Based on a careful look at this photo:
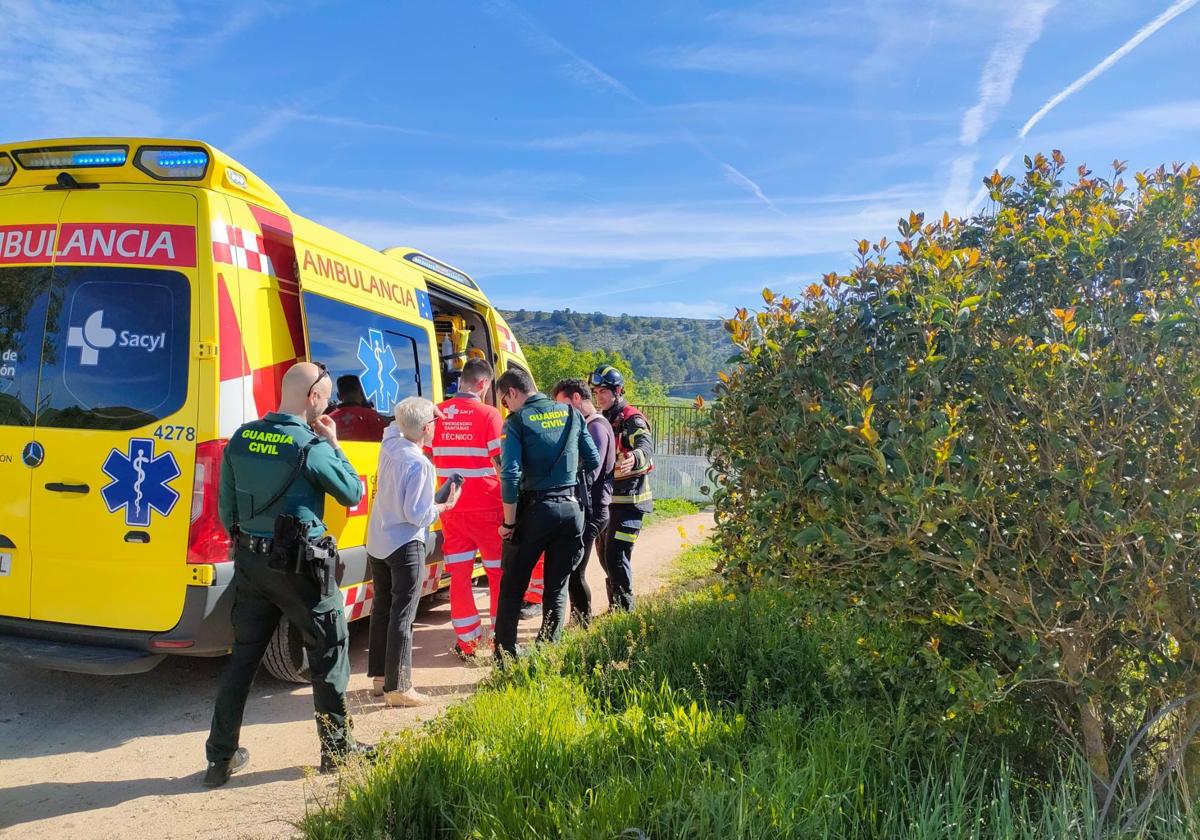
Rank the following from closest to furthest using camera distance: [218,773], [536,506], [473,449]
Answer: [218,773] → [536,506] → [473,449]

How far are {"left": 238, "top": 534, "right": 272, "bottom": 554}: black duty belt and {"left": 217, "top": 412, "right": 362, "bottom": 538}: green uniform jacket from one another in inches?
0.9

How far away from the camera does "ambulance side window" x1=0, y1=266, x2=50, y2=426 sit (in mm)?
4273

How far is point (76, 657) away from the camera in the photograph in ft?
13.1

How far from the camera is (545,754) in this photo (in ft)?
10.3

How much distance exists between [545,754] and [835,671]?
1320 millimetres

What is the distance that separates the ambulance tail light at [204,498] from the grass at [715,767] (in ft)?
4.69

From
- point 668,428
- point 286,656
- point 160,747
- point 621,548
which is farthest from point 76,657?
point 668,428

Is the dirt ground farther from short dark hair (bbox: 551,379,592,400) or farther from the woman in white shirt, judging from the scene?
short dark hair (bbox: 551,379,592,400)

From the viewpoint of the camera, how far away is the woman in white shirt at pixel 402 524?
4543 millimetres

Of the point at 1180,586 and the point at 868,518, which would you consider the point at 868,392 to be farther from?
the point at 1180,586

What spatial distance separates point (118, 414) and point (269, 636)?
4.59ft

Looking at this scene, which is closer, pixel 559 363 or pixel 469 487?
pixel 469 487

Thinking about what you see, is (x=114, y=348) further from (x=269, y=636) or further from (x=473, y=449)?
(x=473, y=449)

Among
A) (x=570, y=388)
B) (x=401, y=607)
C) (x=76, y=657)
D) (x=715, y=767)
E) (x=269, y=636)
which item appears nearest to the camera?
(x=715, y=767)
